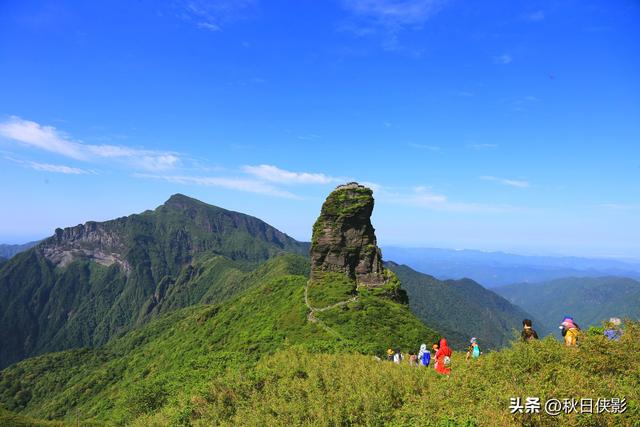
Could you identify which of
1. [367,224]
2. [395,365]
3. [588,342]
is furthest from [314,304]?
[588,342]

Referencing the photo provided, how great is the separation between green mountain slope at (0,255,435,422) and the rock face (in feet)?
19.3

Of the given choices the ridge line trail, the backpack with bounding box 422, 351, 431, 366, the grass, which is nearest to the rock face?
the grass

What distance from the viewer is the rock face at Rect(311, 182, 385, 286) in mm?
72375

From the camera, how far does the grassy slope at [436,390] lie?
14969mm

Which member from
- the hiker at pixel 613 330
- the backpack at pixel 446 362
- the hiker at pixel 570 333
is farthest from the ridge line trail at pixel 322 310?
the hiker at pixel 613 330

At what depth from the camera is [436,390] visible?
18.9 metres

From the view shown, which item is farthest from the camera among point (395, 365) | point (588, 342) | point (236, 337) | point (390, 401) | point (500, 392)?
point (236, 337)

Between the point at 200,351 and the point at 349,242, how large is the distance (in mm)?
34943

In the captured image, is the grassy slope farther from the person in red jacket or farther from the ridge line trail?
the ridge line trail

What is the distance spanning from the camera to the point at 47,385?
10788cm

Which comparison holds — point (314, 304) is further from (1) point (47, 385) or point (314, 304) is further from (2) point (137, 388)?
(1) point (47, 385)

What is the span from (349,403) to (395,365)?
218 inches

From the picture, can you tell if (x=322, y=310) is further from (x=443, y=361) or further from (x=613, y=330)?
(x=613, y=330)

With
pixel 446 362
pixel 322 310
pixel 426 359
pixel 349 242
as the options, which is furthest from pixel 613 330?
pixel 349 242
